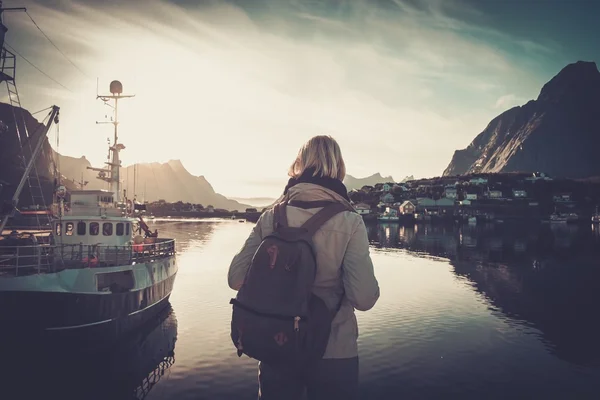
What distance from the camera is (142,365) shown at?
18.3 meters

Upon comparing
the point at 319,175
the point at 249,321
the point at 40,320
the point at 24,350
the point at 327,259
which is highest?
the point at 319,175

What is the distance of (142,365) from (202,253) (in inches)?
1941

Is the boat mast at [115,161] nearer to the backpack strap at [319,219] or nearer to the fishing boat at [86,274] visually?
the fishing boat at [86,274]

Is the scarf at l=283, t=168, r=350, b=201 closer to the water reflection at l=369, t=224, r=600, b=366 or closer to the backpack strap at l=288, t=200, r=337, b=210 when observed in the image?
the backpack strap at l=288, t=200, r=337, b=210

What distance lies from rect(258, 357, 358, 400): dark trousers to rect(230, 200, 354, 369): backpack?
165 mm

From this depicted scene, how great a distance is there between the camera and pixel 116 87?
107ft

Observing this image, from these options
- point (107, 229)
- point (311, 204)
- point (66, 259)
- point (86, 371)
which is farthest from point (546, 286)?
point (311, 204)

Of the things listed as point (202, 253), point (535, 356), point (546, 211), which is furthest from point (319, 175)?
point (546, 211)

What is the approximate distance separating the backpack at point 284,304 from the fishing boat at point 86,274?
54.5ft

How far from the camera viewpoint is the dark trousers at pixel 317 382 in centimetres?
383

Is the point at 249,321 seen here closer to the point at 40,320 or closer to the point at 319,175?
the point at 319,175

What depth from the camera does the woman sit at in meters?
3.82

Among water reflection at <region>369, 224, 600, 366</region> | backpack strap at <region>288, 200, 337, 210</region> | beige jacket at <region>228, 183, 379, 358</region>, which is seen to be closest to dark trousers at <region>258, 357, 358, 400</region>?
beige jacket at <region>228, 183, 379, 358</region>

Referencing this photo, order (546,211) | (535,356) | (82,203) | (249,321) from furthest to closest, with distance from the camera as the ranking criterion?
(546,211)
(82,203)
(535,356)
(249,321)
